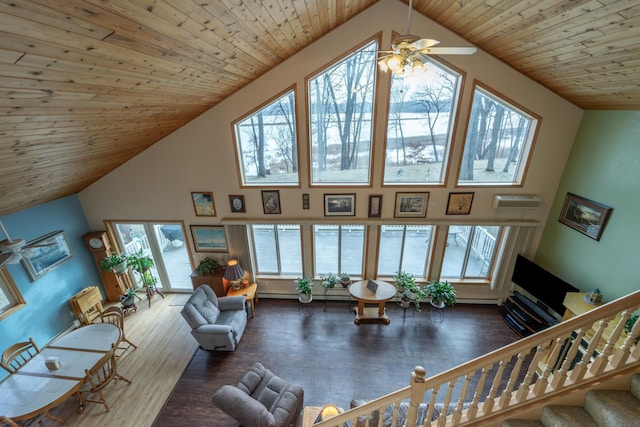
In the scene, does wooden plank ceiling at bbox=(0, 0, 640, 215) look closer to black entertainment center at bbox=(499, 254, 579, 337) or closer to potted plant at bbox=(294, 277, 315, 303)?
black entertainment center at bbox=(499, 254, 579, 337)

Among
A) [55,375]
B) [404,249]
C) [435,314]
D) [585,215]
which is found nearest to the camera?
[55,375]

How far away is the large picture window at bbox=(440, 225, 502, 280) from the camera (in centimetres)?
546

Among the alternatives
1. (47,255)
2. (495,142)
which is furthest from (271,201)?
(495,142)

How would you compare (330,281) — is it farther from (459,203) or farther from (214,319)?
(459,203)

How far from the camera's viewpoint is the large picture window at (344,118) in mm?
4555

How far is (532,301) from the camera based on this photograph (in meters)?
5.03

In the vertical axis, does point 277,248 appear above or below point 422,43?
below

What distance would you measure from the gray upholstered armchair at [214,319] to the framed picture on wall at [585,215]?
5969 mm

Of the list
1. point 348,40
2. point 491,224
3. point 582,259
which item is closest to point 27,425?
point 348,40

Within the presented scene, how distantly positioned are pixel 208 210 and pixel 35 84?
378 centimetres

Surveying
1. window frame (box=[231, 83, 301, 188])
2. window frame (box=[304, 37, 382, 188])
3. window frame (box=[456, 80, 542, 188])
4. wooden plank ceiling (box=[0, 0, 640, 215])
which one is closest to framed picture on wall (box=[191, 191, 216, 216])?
window frame (box=[231, 83, 301, 188])

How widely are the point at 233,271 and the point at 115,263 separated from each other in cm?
244

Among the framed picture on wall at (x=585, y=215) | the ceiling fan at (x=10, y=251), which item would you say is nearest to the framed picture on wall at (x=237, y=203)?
the ceiling fan at (x=10, y=251)

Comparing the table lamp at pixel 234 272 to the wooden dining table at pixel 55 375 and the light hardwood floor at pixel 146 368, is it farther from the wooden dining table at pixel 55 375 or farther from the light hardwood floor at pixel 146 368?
the wooden dining table at pixel 55 375
